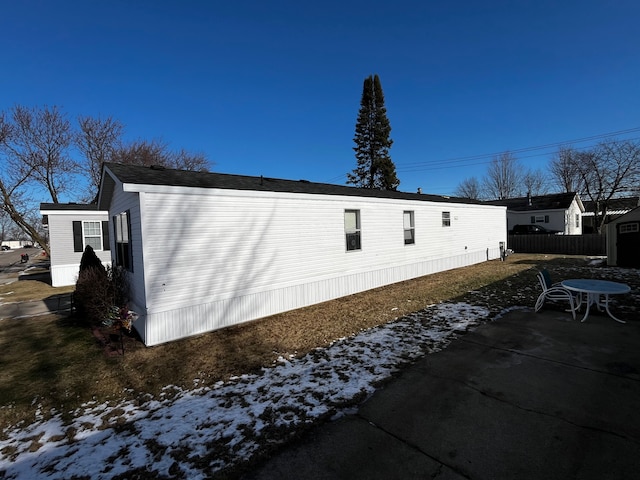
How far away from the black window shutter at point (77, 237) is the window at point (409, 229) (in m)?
14.6

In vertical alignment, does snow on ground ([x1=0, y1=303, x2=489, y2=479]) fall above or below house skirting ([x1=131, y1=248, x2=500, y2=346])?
below

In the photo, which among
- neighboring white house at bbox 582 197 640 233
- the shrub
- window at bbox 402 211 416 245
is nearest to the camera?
the shrub

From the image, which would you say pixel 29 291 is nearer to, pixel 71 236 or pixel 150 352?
pixel 71 236

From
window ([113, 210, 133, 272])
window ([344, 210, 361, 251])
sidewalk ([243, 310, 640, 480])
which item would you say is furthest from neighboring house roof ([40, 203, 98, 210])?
sidewalk ([243, 310, 640, 480])

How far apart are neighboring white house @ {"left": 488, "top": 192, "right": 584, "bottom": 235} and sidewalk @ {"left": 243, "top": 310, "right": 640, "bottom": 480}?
86.0 ft

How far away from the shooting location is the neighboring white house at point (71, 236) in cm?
1375

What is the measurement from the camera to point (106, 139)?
81.8 feet

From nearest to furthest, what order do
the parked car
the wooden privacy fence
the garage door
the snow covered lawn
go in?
the snow covered lawn, the garage door, the wooden privacy fence, the parked car

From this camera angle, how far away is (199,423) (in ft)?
11.0

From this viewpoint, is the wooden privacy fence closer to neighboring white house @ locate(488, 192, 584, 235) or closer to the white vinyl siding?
neighboring white house @ locate(488, 192, 584, 235)

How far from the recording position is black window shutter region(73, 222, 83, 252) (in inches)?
558

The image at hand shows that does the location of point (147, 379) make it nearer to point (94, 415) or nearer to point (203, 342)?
point (94, 415)

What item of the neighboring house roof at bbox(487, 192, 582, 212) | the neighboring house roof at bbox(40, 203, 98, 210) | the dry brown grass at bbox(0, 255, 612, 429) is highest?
the neighboring house roof at bbox(487, 192, 582, 212)

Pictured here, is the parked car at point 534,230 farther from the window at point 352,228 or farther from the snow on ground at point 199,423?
the snow on ground at point 199,423
